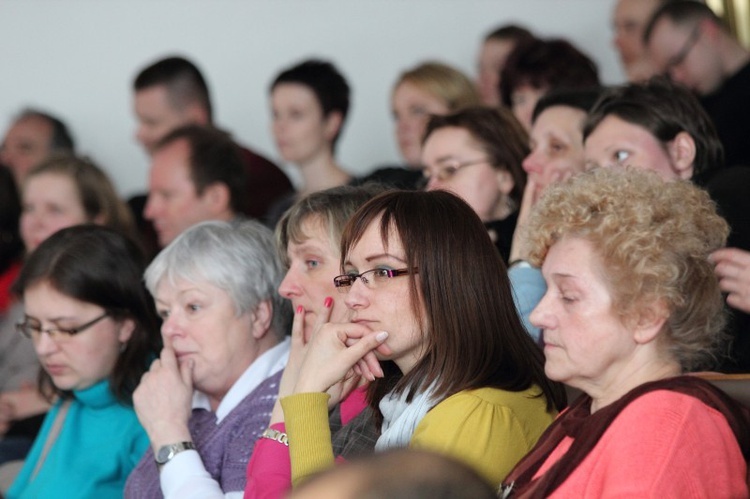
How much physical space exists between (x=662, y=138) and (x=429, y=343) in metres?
0.93

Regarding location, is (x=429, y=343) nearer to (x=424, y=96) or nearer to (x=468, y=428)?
(x=468, y=428)

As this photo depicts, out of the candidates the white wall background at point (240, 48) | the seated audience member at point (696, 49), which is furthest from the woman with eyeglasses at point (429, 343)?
the white wall background at point (240, 48)

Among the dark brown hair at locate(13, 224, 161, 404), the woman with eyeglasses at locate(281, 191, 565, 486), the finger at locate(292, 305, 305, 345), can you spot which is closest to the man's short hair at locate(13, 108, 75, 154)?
the dark brown hair at locate(13, 224, 161, 404)

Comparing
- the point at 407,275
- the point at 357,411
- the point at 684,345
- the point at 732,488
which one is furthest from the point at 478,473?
the point at 357,411

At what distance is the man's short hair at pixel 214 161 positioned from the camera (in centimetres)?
388

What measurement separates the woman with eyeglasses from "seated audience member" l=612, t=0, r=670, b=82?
2.48 m

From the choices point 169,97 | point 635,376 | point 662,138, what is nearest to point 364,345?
point 635,376

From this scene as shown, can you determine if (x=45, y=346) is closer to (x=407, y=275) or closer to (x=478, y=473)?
(x=407, y=275)

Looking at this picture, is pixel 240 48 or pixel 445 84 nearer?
pixel 445 84

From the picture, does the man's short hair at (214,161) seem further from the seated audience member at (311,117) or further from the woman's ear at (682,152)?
the woman's ear at (682,152)

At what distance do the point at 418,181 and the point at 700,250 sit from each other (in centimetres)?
175

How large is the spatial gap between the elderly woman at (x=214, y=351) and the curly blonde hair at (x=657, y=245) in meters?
1.01

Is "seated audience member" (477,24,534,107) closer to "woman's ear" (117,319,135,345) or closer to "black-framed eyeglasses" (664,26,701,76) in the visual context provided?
"black-framed eyeglasses" (664,26,701,76)

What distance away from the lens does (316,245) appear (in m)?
2.64
